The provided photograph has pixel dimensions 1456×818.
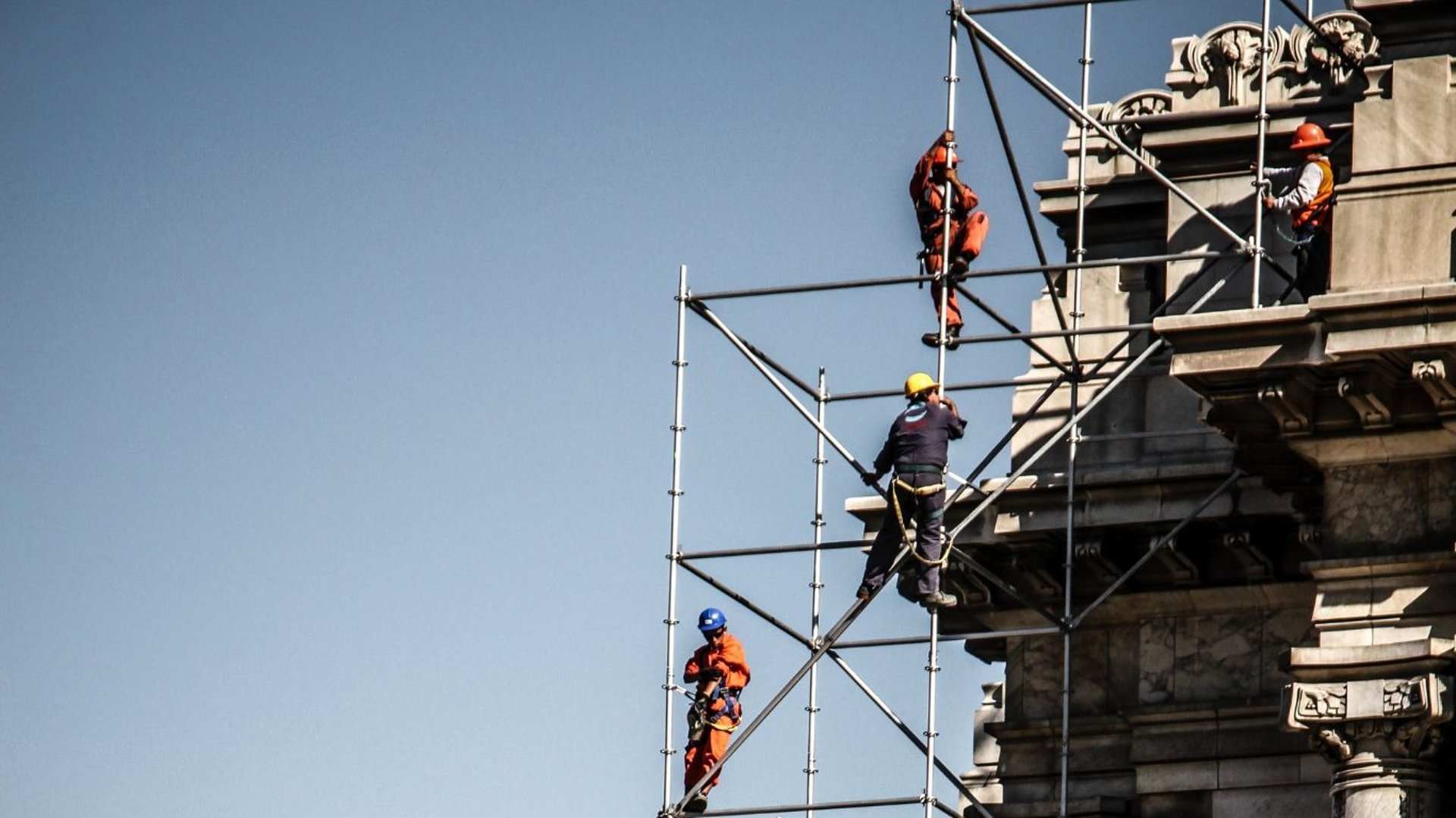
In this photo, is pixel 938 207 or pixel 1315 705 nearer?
pixel 1315 705

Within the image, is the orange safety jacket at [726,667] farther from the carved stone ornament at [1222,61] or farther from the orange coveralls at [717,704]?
the carved stone ornament at [1222,61]

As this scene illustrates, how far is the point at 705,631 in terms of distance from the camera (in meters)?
40.3

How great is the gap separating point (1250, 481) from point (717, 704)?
18.6 feet

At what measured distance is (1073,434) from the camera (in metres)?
39.1

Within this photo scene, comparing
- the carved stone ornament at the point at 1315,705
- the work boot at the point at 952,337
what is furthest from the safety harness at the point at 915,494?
the carved stone ornament at the point at 1315,705

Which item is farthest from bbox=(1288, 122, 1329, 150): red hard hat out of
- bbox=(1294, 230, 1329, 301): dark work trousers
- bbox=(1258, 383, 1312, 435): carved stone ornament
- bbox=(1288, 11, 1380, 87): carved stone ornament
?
bbox=(1258, 383, 1312, 435): carved stone ornament

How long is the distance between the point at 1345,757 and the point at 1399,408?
3066 mm

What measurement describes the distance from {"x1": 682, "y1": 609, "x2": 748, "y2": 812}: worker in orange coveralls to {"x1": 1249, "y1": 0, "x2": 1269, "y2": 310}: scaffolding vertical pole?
619cm

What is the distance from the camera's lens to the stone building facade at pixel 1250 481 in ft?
116

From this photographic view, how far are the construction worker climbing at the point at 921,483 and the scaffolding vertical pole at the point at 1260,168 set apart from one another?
315cm

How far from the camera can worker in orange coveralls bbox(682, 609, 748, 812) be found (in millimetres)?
39969

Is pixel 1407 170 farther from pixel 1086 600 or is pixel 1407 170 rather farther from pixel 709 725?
pixel 709 725

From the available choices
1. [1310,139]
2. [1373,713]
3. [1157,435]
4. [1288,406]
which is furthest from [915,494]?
[1373,713]

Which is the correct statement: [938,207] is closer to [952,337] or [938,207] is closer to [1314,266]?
[952,337]
